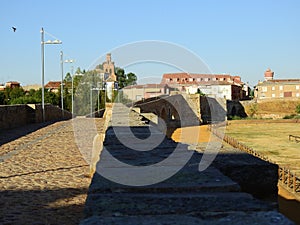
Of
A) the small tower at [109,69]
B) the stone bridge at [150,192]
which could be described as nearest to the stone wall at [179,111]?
the small tower at [109,69]

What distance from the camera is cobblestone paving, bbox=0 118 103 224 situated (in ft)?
17.9

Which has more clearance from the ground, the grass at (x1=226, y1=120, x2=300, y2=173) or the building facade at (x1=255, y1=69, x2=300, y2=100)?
the building facade at (x1=255, y1=69, x2=300, y2=100)

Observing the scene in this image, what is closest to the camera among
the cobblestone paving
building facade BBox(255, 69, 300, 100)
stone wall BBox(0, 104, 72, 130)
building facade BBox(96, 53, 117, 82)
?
the cobblestone paving

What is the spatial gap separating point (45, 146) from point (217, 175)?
1053 centimetres

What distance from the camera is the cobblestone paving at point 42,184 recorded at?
5.44 m

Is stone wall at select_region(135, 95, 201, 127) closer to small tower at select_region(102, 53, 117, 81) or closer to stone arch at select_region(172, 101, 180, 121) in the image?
stone arch at select_region(172, 101, 180, 121)

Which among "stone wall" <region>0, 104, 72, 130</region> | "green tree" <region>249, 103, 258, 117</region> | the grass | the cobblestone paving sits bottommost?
the grass

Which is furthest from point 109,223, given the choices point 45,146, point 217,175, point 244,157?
point 45,146

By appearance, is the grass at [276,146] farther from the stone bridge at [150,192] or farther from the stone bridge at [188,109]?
the stone bridge at [150,192]

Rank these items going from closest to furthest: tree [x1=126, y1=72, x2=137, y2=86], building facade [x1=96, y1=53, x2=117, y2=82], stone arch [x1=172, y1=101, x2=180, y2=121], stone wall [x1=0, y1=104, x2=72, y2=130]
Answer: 1. stone wall [x1=0, y1=104, x2=72, y2=130]
2. stone arch [x1=172, y1=101, x2=180, y2=121]
3. building facade [x1=96, y1=53, x2=117, y2=82]
4. tree [x1=126, y1=72, x2=137, y2=86]

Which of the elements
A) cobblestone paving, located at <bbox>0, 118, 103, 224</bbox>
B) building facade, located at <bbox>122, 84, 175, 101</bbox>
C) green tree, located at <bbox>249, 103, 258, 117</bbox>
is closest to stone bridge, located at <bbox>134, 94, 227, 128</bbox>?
building facade, located at <bbox>122, 84, 175, 101</bbox>

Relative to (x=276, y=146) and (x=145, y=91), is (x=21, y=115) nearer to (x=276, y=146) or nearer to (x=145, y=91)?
(x=276, y=146)

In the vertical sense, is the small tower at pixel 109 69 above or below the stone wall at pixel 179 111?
above

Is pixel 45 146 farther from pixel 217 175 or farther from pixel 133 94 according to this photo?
pixel 133 94
